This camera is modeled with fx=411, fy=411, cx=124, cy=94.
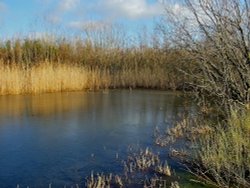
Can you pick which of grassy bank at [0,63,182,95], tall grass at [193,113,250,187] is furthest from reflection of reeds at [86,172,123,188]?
grassy bank at [0,63,182,95]

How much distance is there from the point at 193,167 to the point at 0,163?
2775mm

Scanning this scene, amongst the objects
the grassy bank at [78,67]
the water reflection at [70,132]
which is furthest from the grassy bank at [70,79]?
the water reflection at [70,132]

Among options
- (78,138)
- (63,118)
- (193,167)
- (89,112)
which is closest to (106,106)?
(89,112)

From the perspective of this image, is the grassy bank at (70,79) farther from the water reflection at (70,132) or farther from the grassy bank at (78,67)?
the water reflection at (70,132)

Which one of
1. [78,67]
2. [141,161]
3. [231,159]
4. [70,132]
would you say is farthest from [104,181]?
[78,67]

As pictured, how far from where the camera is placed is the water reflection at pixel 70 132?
225 inches

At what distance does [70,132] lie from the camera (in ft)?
26.8

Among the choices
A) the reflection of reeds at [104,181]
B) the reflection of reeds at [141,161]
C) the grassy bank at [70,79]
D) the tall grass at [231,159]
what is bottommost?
the reflection of reeds at [104,181]

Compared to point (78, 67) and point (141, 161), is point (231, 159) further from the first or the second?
point (78, 67)

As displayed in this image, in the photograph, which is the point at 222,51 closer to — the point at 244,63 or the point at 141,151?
the point at 244,63

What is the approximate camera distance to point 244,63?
694 cm

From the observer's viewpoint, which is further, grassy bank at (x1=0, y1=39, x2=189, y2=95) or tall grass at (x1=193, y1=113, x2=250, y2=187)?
grassy bank at (x1=0, y1=39, x2=189, y2=95)

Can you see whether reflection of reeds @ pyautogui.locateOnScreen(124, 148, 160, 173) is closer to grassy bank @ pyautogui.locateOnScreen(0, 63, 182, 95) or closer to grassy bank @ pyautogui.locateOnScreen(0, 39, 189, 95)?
grassy bank @ pyautogui.locateOnScreen(0, 39, 189, 95)

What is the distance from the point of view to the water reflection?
5719 millimetres
